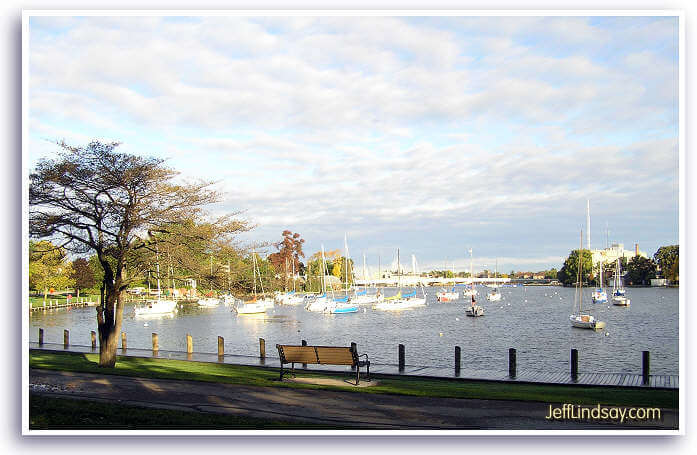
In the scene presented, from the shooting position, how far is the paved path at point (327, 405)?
440 inches

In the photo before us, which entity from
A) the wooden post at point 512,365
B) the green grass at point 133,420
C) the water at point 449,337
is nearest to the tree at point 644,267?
the water at point 449,337

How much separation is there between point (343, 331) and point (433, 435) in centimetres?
4416

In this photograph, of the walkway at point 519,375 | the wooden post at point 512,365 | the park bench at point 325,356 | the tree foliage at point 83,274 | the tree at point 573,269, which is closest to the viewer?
the park bench at point 325,356

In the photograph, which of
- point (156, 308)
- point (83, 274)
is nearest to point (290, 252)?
point (156, 308)

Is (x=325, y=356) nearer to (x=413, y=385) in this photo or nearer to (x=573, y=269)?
(x=413, y=385)

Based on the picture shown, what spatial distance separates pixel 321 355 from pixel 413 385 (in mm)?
2500

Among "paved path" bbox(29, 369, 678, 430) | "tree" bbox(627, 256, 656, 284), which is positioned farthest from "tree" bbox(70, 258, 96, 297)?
"tree" bbox(627, 256, 656, 284)

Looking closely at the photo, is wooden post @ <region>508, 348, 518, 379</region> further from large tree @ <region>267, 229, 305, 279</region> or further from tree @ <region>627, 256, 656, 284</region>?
large tree @ <region>267, 229, 305, 279</region>

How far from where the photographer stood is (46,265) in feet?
62.5

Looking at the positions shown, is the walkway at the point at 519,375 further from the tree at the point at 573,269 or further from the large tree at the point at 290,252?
the large tree at the point at 290,252

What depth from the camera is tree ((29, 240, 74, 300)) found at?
58.7 ft

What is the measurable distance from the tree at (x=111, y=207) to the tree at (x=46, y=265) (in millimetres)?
472

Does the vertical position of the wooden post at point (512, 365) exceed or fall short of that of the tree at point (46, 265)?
it falls short
